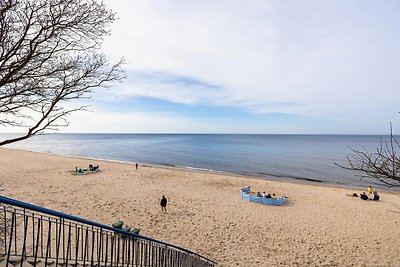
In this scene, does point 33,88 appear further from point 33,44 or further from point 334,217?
point 334,217

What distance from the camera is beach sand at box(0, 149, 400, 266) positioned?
11438 millimetres

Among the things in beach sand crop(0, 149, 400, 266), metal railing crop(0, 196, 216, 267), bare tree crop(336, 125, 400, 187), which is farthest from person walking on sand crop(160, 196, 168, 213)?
bare tree crop(336, 125, 400, 187)

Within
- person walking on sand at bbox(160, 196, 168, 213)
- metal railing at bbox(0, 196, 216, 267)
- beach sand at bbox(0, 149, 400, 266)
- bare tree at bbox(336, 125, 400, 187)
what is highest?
bare tree at bbox(336, 125, 400, 187)

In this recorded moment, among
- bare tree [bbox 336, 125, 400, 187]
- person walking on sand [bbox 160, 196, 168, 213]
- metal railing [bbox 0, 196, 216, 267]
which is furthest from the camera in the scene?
person walking on sand [bbox 160, 196, 168, 213]

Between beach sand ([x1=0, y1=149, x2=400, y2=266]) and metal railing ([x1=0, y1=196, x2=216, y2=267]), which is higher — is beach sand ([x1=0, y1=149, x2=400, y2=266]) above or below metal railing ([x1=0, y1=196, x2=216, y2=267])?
below

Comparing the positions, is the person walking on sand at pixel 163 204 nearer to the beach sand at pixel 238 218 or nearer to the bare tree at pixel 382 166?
the beach sand at pixel 238 218

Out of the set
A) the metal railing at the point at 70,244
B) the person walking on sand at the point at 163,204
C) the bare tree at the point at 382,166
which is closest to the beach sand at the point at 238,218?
the person walking on sand at the point at 163,204

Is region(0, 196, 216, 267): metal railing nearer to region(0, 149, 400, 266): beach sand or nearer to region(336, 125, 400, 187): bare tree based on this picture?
region(0, 149, 400, 266): beach sand

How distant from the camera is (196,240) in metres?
12.3

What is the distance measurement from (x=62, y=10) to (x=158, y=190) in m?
19.4

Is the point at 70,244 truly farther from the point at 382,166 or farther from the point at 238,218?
the point at 238,218

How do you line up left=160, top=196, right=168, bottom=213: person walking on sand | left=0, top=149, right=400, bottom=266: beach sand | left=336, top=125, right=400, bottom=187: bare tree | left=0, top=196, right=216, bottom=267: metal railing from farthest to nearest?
1. left=160, top=196, right=168, bottom=213: person walking on sand
2. left=0, top=149, right=400, bottom=266: beach sand
3. left=336, top=125, right=400, bottom=187: bare tree
4. left=0, top=196, right=216, bottom=267: metal railing

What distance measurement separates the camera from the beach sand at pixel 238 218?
11.4 metres

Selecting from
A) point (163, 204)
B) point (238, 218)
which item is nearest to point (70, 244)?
point (163, 204)
